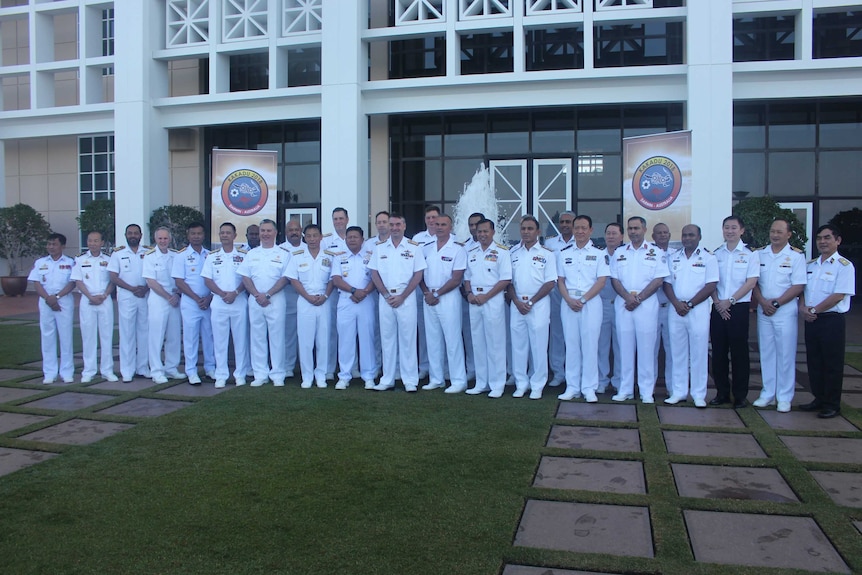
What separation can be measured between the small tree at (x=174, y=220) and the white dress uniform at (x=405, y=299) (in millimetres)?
8787

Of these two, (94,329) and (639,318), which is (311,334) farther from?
(639,318)

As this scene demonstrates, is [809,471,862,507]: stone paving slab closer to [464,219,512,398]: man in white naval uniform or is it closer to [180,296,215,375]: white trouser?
[464,219,512,398]: man in white naval uniform

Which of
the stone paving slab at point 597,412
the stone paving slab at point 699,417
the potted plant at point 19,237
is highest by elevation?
the potted plant at point 19,237

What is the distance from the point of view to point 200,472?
443 cm

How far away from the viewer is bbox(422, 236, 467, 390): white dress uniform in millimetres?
7000

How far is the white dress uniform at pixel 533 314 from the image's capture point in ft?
22.0

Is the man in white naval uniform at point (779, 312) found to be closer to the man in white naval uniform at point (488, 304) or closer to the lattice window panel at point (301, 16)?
the man in white naval uniform at point (488, 304)

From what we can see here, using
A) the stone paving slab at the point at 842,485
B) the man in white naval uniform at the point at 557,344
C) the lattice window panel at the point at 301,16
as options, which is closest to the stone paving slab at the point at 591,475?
the stone paving slab at the point at 842,485

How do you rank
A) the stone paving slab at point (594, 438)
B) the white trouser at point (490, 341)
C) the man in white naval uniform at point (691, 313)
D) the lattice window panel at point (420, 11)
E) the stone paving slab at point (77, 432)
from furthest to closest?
the lattice window panel at point (420, 11), the white trouser at point (490, 341), the man in white naval uniform at point (691, 313), the stone paving slab at point (77, 432), the stone paving slab at point (594, 438)

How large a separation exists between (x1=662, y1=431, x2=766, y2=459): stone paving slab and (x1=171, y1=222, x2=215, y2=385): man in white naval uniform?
4925 mm

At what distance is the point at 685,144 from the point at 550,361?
3.07 metres

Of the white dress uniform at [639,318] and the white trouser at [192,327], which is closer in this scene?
the white dress uniform at [639,318]

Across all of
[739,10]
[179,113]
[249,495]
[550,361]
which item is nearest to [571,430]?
[550,361]

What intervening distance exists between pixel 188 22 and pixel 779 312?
Result: 42.7 feet
